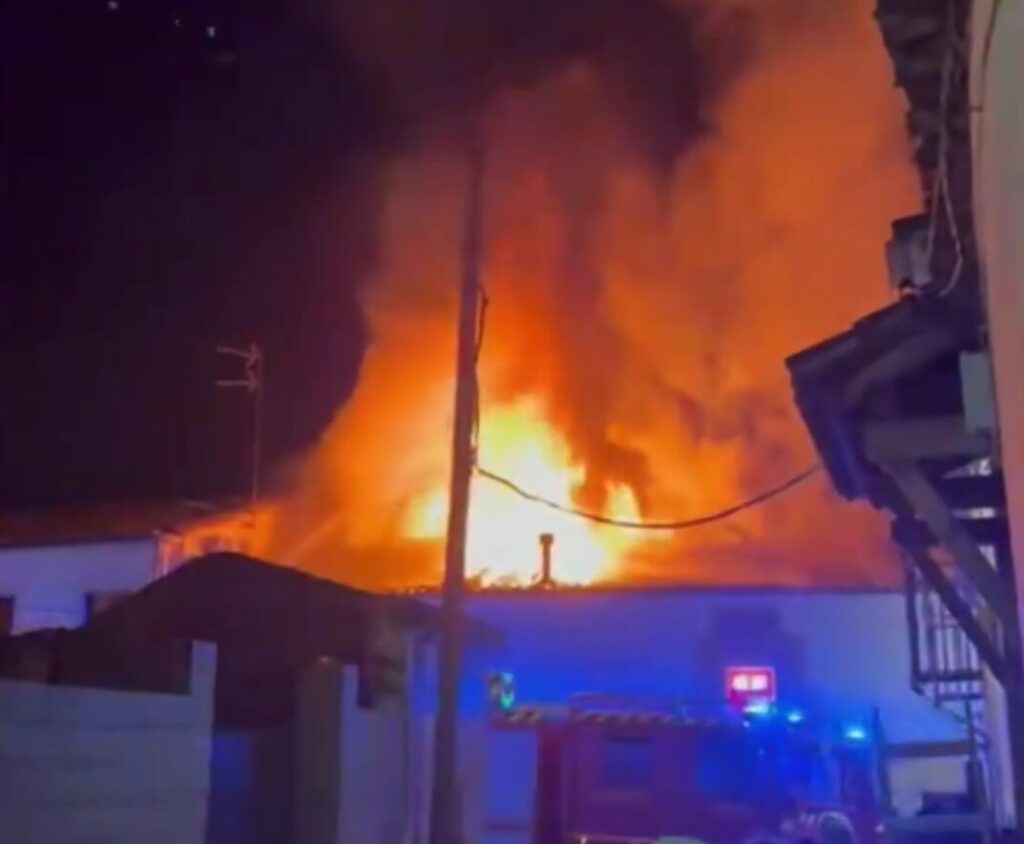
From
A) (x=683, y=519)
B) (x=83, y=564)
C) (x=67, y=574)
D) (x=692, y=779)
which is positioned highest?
(x=683, y=519)

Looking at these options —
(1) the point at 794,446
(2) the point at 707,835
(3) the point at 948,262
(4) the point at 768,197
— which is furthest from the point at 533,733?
(4) the point at 768,197

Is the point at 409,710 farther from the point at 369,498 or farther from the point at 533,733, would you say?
the point at 369,498

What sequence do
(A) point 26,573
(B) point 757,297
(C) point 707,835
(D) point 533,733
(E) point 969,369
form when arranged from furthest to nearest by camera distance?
1. (B) point 757,297
2. (A) point 26,573
3. (D) point 533,733
4. (C) point 707,835
5. (E) point 969,369

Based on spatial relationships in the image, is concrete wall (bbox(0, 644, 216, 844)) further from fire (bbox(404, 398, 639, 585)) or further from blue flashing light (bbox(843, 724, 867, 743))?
fire (bbox(404, 398, 639, 585))

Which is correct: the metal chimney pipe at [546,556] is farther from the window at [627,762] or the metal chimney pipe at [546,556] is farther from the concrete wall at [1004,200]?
the concrete wall at [1004,200]

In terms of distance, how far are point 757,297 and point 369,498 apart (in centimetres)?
893

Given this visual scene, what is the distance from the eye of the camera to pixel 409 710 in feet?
36.5

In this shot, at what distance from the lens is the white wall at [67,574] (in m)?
23.2

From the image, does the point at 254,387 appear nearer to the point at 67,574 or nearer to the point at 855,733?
the point at 67,574

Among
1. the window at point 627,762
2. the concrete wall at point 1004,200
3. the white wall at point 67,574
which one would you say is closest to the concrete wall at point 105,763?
the concrete wall at point 1004,200

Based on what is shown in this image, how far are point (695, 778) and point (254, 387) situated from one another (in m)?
16.3

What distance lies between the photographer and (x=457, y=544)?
12.4m

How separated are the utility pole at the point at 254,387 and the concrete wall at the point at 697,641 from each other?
628 centimetres

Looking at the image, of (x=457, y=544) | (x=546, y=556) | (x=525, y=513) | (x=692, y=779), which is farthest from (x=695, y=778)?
(x=525, y=513)
